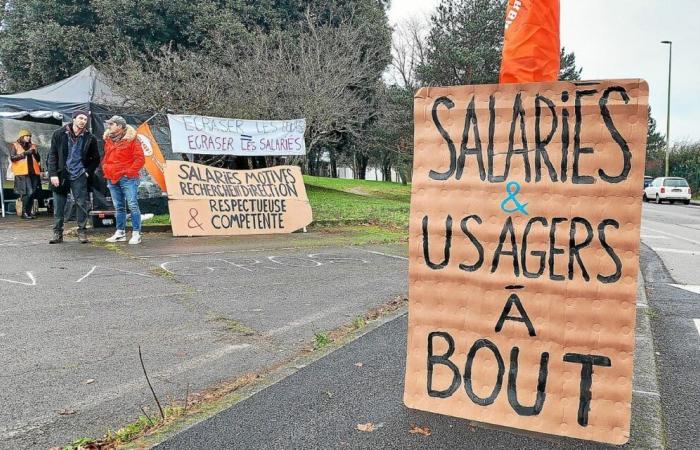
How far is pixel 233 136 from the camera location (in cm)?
1201

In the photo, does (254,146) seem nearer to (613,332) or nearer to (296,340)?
(296,340)

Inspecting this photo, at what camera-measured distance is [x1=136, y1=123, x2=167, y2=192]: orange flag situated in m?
11.4

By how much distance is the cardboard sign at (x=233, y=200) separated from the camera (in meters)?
10.7

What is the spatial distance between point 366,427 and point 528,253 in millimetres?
1250

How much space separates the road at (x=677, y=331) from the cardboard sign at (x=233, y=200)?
6.52 meters

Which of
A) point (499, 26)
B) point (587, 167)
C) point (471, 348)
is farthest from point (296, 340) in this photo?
point (499, 26)

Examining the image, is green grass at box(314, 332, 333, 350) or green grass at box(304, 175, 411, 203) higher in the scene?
green grass at box(304, 175, 411, 203)

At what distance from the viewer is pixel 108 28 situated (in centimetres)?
2133

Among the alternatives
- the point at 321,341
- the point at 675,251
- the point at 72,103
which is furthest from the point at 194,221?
the point at 675,251

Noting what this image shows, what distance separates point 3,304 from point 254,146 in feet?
23.5

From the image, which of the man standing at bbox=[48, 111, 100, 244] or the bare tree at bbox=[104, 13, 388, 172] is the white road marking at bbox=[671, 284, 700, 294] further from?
the bare tree at bbox=[104, 13, 388, 172]

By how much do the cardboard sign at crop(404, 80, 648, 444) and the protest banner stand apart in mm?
9042

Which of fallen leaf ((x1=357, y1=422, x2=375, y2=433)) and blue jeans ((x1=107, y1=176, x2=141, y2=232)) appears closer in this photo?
fallen leaf ((x1=357, y1=422, x2=375, y2=433))

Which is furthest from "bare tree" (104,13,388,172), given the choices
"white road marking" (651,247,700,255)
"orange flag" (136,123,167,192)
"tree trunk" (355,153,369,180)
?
"tree trunk" (355,153,369,180)
